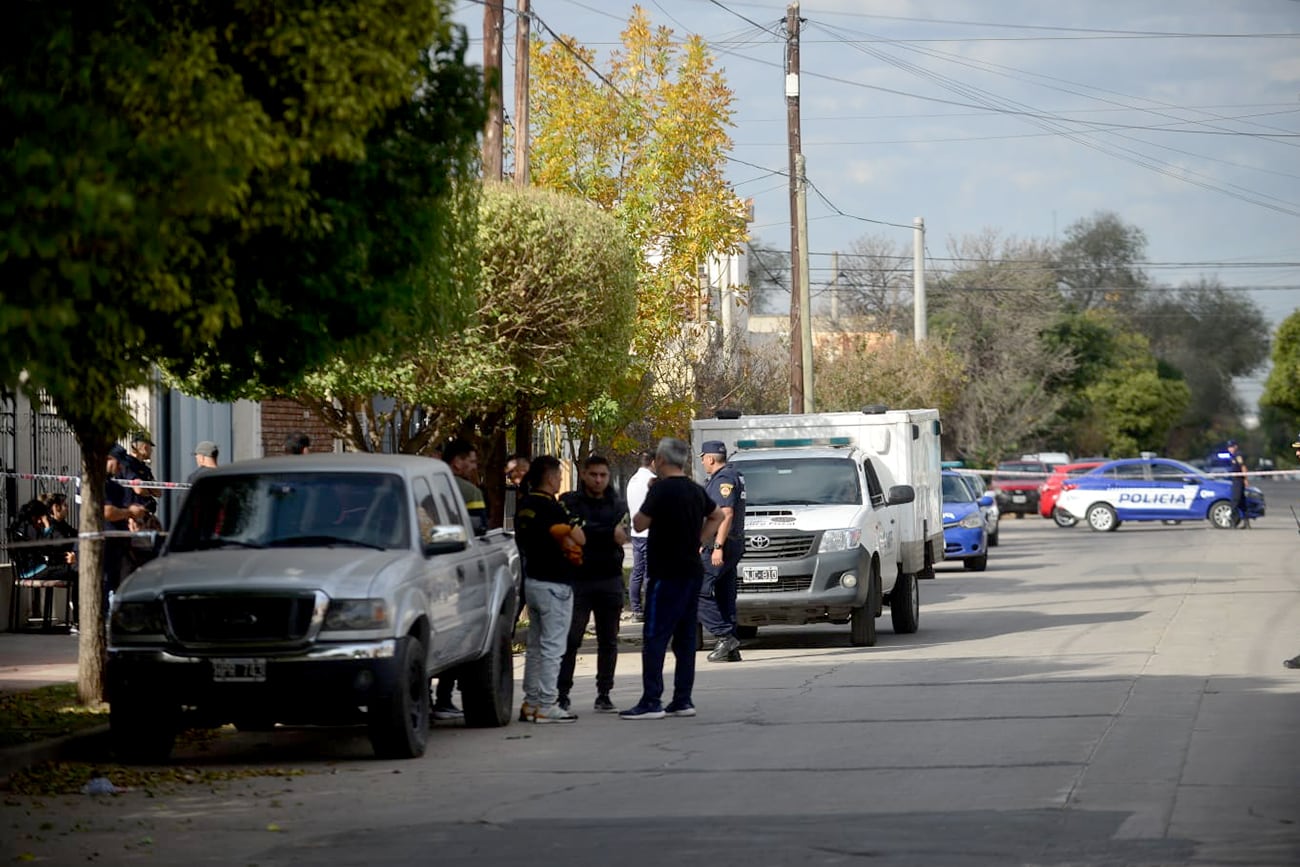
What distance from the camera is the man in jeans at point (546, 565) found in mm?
13391

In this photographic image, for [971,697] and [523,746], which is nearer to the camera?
[523,746]

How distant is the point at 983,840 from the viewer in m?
8.33

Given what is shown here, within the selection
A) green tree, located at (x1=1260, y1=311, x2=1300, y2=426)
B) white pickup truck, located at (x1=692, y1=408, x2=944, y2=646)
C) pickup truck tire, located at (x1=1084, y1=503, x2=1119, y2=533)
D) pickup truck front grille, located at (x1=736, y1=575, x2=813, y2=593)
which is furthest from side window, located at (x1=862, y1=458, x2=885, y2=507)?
green tree, located at (x1=1260, y1=311, x2=1300, y2=426)

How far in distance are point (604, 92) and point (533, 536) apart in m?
13.5

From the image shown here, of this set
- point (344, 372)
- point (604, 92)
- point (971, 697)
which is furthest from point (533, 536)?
point (604, 92)

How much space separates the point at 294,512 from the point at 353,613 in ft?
3.72

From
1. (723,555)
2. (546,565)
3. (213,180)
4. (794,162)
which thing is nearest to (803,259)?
(794,162)

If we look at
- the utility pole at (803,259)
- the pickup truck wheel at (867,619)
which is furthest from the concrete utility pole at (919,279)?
the pickup truck wheel at (867,619)

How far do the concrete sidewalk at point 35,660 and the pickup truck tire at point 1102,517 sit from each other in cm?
3349

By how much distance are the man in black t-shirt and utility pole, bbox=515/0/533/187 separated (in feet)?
25.4

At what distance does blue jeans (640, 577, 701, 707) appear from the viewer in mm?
13586

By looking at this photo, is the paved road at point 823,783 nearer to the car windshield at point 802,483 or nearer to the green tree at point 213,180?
the green tree at point 213,180

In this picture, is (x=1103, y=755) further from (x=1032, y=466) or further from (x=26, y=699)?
(x=1032, y=466)

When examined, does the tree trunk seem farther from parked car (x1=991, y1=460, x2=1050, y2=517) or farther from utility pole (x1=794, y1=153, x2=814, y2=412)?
parked car (x1=991, y1=460, x2=1050, y2=517)
